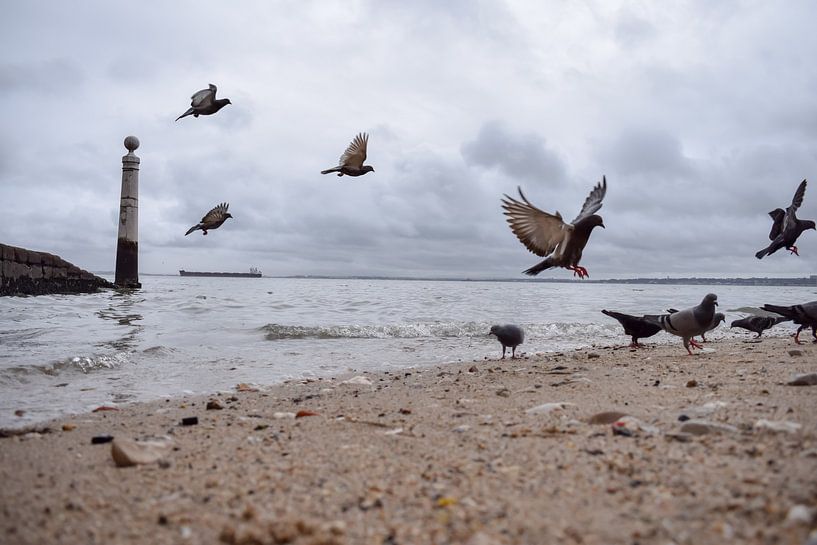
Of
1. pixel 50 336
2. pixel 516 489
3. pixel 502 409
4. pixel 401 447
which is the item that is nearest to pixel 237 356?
pixel 50 336

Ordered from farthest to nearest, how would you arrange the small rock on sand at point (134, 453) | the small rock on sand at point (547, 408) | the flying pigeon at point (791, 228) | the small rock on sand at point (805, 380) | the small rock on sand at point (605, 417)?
the flying pigeon at point (791, 228)
the small rock on sand at point (805, 380)
the small rock on sand at point (547, 408)
the small rock on sand at point (605, 417)
the small rock on sand at point (134, 453)

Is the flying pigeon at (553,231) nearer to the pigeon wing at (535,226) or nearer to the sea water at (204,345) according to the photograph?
the pigeon wing at (535,226)

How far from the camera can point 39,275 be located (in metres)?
25.3

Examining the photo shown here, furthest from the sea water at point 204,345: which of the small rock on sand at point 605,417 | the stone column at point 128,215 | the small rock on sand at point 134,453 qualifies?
the stone column at point 128,215

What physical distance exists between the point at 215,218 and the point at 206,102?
13.0ft

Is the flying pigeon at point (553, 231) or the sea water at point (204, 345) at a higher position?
the flying pigeon at point (553, 231)

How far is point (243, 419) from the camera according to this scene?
490cm

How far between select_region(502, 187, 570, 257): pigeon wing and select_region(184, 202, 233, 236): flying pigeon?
1016 centimetres

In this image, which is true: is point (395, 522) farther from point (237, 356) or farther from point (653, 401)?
point (237, 356)

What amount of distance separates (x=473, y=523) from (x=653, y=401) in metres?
3.18

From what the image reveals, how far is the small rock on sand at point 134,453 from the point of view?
11.0 feet

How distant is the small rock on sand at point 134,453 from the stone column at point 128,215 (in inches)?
1188

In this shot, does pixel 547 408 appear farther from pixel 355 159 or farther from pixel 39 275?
pixel 39 275

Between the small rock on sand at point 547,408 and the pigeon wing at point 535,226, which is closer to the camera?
the small rock on sand at point 547,408
